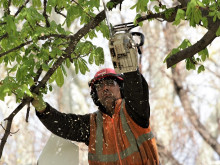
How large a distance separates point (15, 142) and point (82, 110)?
3.27m

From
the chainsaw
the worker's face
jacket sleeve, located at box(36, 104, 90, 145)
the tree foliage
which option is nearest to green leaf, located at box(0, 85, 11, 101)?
the tree foliage

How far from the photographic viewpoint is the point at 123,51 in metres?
4.07

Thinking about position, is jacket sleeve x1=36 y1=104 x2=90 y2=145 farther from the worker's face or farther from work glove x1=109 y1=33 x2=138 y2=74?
work glove x1=109 y1=33 x2=138 y2=74

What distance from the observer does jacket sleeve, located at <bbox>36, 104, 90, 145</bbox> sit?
18.1ft

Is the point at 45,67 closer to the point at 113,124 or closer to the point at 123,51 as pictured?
the point at 123,51

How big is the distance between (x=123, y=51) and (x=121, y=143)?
1.67 metres

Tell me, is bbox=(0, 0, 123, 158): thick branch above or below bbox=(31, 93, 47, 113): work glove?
above

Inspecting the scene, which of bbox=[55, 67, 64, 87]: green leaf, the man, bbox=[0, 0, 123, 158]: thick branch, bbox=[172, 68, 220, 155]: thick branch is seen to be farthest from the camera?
bbox=[172, 68, 220, 155]: thick branch

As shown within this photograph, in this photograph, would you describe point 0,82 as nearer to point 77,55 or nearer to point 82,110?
point 77,55

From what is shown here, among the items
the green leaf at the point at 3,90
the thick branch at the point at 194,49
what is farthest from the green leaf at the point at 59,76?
the thick branch at the point at 194,49

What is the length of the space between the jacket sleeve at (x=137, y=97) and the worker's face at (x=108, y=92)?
0.35 meters

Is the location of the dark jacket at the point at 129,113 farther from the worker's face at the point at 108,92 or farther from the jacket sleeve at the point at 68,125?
the worker's face at the point at 108,92

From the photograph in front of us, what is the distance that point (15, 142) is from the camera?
19.0 m

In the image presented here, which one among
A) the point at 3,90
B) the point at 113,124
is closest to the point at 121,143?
the point at 113,124
